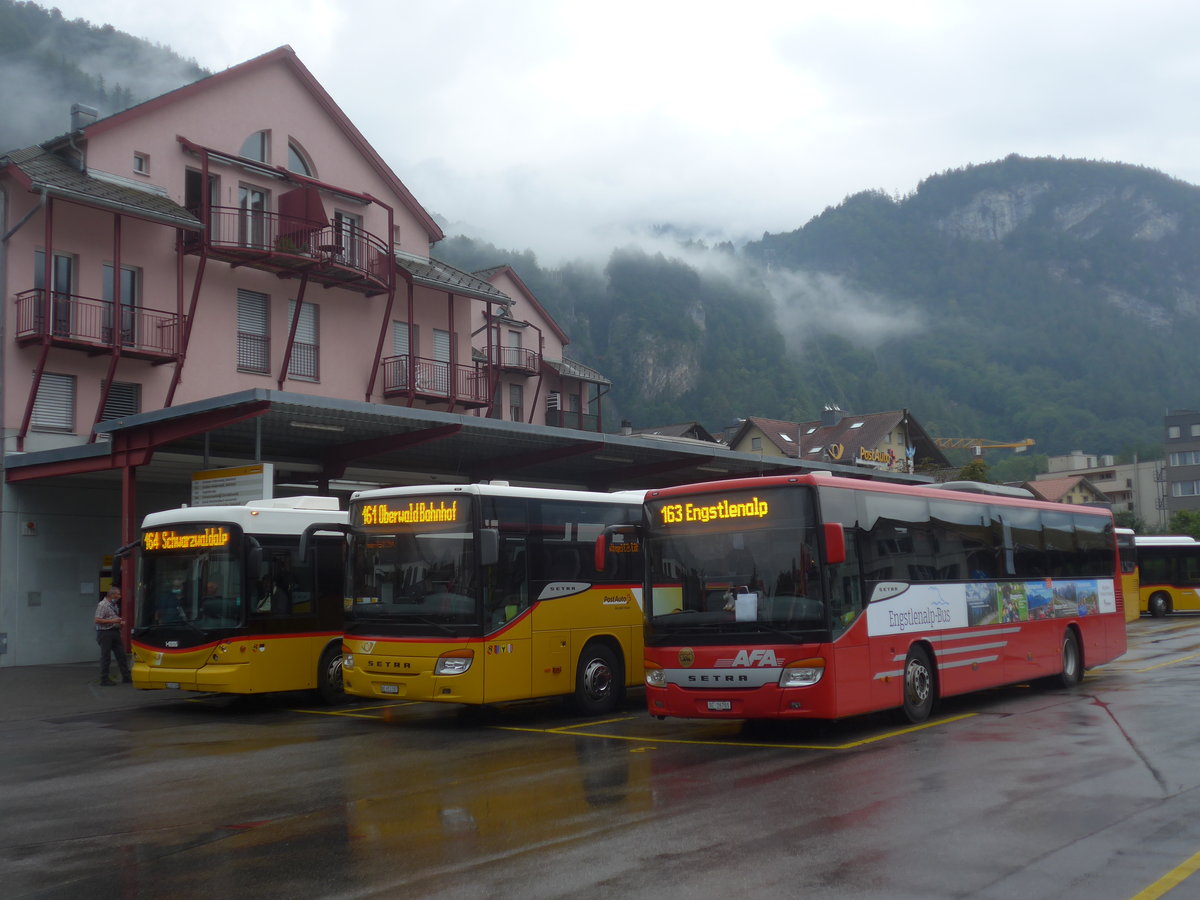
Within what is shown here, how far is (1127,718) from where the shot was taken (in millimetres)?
13016

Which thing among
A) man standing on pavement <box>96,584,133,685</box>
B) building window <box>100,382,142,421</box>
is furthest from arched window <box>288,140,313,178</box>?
man standing on pavement <box>96,584,133,685</box>

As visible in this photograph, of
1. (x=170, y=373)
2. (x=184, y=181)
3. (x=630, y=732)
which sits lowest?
(x=630, y=732)

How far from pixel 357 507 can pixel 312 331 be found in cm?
1810

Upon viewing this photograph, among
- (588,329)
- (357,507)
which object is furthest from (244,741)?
(588,329)

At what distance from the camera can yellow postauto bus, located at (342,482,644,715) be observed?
13.9m

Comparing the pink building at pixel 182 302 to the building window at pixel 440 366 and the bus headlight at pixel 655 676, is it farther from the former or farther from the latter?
the bus headlight at pixel 655 676

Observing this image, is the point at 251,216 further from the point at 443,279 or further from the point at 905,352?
the point at 905,352

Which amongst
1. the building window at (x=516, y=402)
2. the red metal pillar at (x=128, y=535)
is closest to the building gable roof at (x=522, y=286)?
the building window at (x=516, y=402)

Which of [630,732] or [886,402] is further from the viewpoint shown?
[886,402]

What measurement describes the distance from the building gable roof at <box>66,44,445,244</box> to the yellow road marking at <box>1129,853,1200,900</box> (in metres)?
27.1

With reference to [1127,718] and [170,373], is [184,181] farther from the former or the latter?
[1127,718]

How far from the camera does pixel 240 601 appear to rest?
1612 cm

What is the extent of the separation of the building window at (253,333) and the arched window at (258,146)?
4044 mm

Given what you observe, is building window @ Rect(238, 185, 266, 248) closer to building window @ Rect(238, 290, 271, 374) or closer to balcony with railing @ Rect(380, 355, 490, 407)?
building window @ Rect(238, 290, 271, 374)
